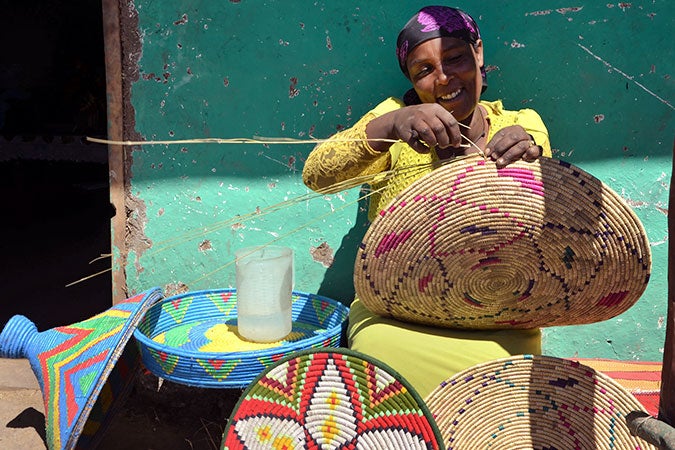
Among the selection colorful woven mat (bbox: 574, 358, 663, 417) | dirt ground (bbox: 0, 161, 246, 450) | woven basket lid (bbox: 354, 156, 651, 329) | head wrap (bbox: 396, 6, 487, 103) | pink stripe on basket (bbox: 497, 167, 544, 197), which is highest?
head wrap (bbox: 396, 6, 487, 103)

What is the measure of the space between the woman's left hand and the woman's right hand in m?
0.09

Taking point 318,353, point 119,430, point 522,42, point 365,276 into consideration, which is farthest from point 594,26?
point 119,430

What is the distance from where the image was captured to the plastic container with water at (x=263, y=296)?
192cm

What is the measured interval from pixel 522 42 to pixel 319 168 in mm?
875

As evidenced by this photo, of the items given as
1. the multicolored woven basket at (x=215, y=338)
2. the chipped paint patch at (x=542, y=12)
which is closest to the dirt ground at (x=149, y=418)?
the multicolored woven basket at (x=215, y=338)

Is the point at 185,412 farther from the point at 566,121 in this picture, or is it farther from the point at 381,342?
the point at 566,121

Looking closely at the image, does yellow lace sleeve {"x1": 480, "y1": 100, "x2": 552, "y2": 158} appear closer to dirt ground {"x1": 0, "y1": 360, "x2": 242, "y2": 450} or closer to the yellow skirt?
the yellow skirt

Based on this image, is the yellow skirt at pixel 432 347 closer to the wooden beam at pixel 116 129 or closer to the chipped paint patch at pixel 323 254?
the chipped paint patch at pixel 323 254

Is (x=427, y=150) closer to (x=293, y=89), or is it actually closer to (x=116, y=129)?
(x=293, y=89)

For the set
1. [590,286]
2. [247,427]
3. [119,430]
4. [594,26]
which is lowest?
[119,430]

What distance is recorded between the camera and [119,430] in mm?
2365

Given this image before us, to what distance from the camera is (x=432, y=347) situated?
1656mm

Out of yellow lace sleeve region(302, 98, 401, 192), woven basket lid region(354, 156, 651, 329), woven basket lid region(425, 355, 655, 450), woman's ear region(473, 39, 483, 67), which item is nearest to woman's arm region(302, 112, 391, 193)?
yellow lace sleeve region(302, 98, 401, 192)

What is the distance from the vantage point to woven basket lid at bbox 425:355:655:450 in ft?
4.71
